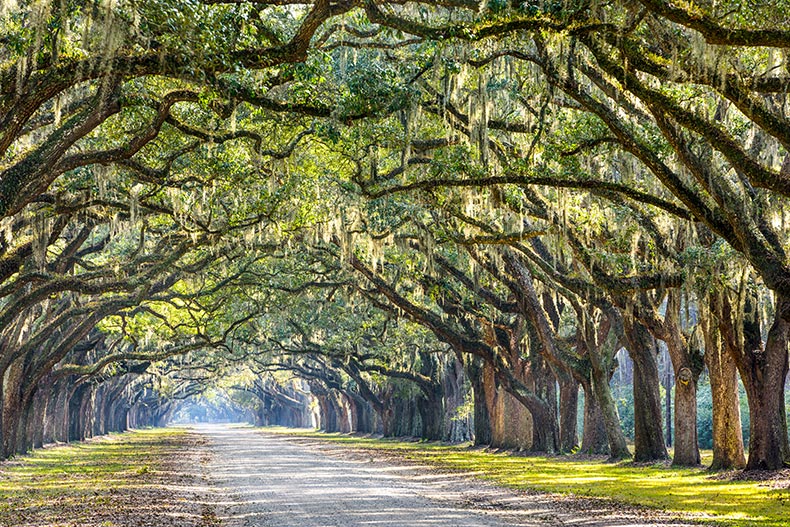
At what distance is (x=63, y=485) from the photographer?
747 inches

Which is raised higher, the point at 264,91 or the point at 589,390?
the point at 264,91

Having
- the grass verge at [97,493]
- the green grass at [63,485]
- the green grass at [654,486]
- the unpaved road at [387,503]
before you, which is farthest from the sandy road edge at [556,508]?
the green grass at [63,485]

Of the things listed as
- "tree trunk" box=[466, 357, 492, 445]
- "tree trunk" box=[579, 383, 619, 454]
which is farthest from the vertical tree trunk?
"tree trunk" box=[466, 357, 492, 445]

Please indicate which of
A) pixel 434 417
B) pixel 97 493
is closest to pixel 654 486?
pixel 97 493

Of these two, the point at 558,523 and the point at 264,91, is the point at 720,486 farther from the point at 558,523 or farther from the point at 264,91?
the point at 264,91

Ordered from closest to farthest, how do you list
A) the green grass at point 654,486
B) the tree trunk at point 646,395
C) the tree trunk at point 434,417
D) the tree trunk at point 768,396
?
the green grass at point 654,486, the tree trunk at point 768,396, the tree trunk at point 646,395, the tree trunk at point 434,417

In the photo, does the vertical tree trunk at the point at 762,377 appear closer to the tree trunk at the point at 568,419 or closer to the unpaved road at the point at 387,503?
the unpaved road at the point at 387,503

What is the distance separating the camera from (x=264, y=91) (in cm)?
1217

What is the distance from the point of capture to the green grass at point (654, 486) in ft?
42.3

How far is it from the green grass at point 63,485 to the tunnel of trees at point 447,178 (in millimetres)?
2584

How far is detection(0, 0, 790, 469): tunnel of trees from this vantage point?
1009 cm

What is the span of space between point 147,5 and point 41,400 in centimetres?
3007

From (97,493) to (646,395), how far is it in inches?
536

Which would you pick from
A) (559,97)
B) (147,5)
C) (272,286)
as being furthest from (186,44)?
(272,286)
